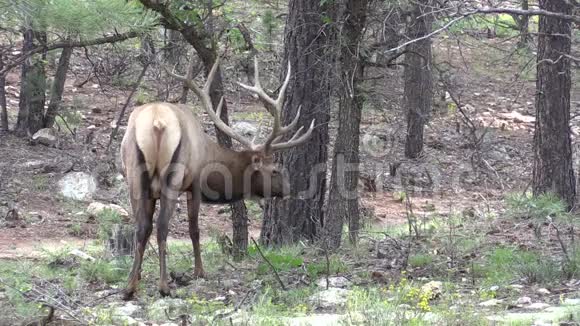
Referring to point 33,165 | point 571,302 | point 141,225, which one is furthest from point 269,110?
point 33,165

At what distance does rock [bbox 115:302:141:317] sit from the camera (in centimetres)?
682

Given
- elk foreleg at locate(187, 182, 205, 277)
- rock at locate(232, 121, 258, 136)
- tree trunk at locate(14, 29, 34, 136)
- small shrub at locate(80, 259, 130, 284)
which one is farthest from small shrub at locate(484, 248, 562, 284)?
tree trunk at locate(14, 29, 34, 136)

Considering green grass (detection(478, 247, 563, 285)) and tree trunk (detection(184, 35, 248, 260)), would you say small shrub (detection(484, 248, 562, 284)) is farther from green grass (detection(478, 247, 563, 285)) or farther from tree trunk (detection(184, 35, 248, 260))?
tree trunk (detection(184, 35, 248, 260))

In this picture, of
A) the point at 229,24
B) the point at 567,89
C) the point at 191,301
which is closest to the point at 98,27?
the point at 229,24

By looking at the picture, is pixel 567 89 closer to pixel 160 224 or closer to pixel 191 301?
pixel 160 224

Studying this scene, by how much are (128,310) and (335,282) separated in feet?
6.44

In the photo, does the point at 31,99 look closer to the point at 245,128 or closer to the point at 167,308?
the point at 245,128

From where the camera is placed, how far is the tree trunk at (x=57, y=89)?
17656mm

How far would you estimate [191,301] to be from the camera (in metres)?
6.94

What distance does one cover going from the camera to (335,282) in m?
8.03

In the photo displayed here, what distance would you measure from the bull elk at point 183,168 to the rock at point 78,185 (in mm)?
6718

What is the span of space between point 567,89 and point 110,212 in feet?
24.1

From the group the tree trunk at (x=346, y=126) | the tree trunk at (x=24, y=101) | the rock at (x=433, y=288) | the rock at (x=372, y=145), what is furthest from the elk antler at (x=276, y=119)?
the rock at (x=372, y=145)

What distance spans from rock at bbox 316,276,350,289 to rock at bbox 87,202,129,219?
7315 mm
